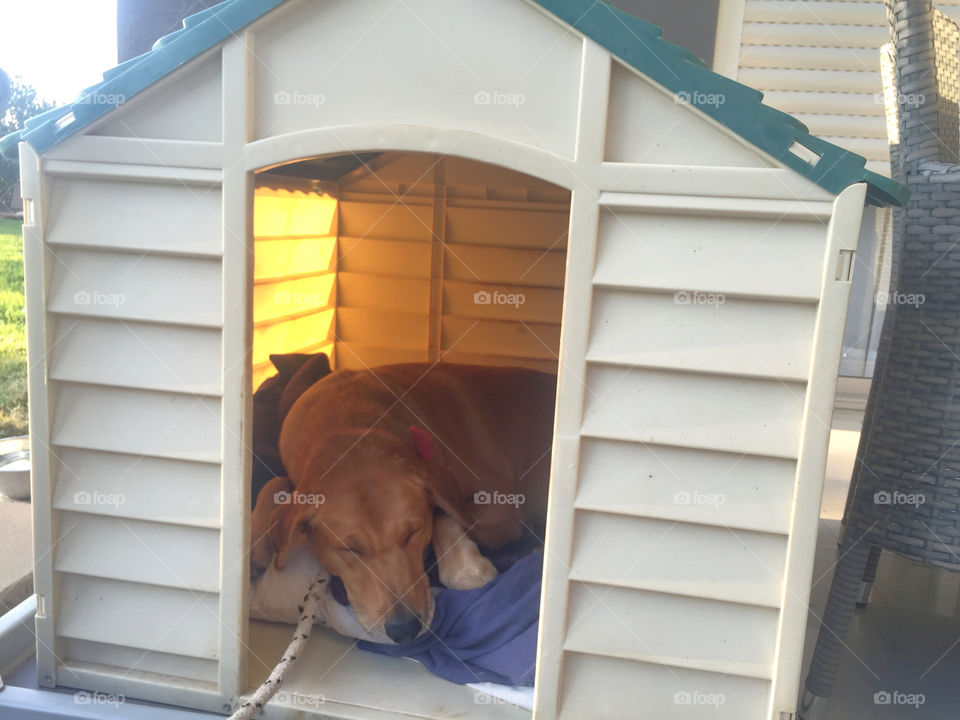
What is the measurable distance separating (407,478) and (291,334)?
132cm

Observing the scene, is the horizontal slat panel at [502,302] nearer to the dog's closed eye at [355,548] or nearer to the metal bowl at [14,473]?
the dog's closed eye at [355,548]

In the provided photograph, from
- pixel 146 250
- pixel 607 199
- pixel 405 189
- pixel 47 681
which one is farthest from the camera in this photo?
pixel 405 189

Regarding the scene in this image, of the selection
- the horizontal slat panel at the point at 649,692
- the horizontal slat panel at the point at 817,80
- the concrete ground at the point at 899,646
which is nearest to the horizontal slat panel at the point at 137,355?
the horizontal slat panel at the point at 649,692

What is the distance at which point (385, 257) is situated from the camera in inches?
149

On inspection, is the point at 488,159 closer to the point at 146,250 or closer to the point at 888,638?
the point at 146,250

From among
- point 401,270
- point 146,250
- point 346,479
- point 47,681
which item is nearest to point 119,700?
Answer: point 47,681

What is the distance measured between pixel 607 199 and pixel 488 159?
0.30m

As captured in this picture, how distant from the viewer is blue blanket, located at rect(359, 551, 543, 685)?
2.16m

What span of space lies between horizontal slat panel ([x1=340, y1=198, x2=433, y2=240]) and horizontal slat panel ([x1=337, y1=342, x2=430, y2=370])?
21.8 inches

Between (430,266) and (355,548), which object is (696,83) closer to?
(355,548)

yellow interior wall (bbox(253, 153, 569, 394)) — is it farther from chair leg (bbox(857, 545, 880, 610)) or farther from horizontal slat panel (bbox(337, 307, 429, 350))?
chair leg (bbox(857, 545, 880, 610))

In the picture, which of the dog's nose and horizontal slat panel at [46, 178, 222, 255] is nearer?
horizontal slat panel at [46, 178, 222, 255]

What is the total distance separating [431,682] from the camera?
7.08 feet

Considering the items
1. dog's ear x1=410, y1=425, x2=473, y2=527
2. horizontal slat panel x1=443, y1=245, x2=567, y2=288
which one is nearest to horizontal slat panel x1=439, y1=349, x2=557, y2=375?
horizontal slat panel x1=443, y1=245, x2=567, y2=288
